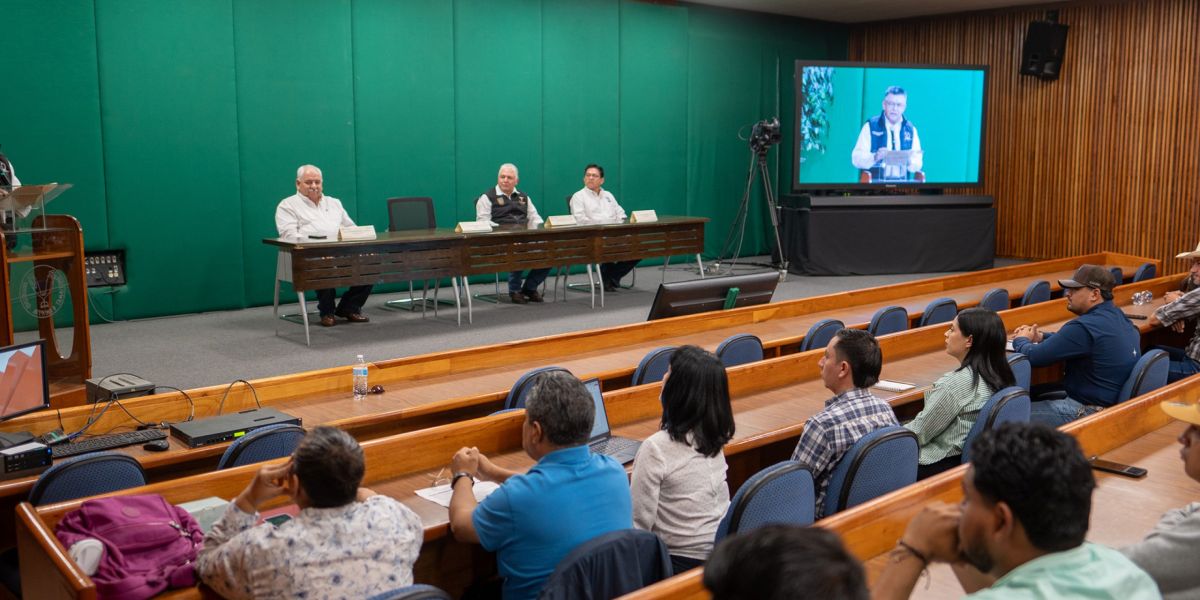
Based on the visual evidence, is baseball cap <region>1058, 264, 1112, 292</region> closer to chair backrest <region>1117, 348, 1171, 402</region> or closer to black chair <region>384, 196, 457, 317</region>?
chair backrest <region>1117, 348, 1171, 402</region>

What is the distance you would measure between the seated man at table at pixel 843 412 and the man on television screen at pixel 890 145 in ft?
27.9

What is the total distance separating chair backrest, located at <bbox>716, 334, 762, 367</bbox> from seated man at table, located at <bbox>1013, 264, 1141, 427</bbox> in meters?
1.31

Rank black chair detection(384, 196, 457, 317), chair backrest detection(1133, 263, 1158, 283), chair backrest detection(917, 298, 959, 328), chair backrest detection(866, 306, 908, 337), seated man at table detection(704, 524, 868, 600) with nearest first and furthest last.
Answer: seated man at table detection(704, 524, 868, 600), chair backrest detection(866, 306, 908, 337), chair backrest detection(917, 298, 959, 328), chair backrest detection(1133, 263, 1158, 283), black chair detection(384, 196, 457, 317)

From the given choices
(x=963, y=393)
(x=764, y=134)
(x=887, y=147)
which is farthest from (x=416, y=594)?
(x=887, y=147)

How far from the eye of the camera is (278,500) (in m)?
2.87

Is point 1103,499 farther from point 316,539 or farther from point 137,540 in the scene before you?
point 137,540

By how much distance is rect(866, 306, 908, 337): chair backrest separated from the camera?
5867 mm

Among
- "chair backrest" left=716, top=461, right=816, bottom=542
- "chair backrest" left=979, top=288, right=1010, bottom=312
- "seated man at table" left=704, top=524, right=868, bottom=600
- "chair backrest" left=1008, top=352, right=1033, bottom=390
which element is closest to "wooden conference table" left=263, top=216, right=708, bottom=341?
"chair backrest" left=979, top=288, right=1010, bottom=312

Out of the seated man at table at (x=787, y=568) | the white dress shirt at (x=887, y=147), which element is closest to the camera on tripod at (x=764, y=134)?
A: the white dress shirt at (x=887, y=147)

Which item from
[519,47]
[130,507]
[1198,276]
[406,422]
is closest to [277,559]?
[130,507]

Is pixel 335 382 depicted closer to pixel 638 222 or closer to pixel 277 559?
pixel 277 559

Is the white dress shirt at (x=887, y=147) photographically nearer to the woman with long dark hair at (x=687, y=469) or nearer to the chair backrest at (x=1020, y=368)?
the chair backrest at (x=1020, y=368)

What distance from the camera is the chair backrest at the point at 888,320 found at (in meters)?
5.87

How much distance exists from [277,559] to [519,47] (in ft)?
28.9
